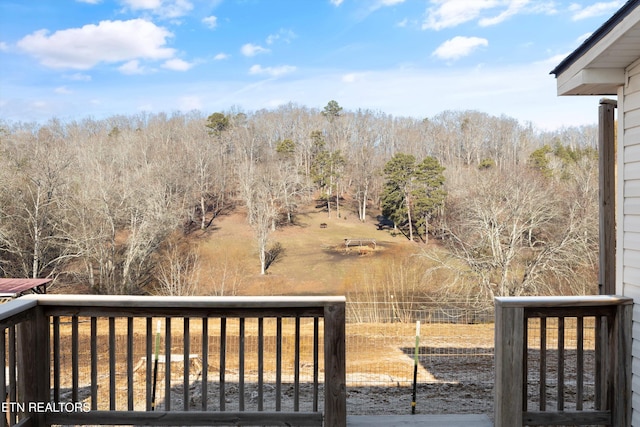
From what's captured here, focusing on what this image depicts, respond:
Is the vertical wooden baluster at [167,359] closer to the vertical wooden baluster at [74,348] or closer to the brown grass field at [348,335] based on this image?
the vertical wooden baluster at [74,348]

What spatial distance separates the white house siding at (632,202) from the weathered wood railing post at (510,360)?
29.8 inches

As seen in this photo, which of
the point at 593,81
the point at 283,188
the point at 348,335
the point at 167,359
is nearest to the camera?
the point at 167,359

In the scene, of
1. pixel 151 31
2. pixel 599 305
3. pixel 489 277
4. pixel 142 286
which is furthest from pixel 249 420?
pixel 151 31

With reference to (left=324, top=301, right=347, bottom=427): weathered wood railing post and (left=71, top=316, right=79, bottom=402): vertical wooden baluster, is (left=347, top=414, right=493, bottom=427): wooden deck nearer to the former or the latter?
(left=324, top=301, right=347, bottom=427): weathered wood railing post

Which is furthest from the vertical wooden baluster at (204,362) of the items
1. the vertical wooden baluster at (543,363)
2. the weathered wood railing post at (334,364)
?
the vertical wooden baluster at (543,363)

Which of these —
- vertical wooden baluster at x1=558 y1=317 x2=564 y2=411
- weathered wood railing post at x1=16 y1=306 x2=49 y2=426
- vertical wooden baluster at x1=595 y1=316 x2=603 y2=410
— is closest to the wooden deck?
vertical wooden baluster at x1=558 y1=317 x2=564 y2=411

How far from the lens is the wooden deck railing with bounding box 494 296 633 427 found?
2.39 meters

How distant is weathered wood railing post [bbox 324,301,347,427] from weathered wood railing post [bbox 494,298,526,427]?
727 millimetres

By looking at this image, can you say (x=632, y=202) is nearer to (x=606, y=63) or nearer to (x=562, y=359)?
(x=606, y=63)

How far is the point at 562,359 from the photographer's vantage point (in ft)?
7.97

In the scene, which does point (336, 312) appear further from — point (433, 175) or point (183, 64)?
point (183, 64)

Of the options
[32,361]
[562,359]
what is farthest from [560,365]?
[32,361]

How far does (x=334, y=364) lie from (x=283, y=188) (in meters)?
31.0

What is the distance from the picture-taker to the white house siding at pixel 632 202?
2695 mm
